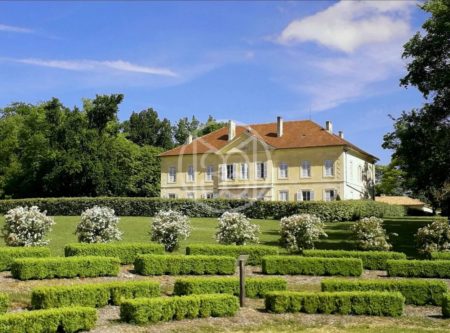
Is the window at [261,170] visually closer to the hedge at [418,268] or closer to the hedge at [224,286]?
the hedge at [418,268]

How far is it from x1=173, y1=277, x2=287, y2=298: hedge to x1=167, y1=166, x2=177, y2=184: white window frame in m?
42.5

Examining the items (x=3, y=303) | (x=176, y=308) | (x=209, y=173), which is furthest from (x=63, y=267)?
(x=209, y=173)

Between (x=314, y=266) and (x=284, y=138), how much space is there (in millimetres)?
35797

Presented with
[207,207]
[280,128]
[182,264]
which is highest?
[280,128]

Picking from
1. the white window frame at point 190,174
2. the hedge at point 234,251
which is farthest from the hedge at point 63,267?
the white window frame at point 190,174

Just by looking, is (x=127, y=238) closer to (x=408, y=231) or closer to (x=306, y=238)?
(x=306, y=238)

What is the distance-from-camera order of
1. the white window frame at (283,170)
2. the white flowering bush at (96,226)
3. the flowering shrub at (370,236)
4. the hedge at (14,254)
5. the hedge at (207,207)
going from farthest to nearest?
the white window frame at (283,170), the hedge at (207,207), the flowering shrub at (370,236), the white flowering bush at (96,226), the hedge at (14,254)

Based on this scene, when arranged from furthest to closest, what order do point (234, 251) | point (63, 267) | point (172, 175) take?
point (172, 175), point (234, 251), point (63, 267)

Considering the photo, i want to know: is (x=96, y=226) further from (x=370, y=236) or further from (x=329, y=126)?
(x=329, y=126)

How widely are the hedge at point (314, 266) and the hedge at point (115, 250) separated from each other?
3861mm

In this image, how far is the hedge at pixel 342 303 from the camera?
A: 13523 millimetres

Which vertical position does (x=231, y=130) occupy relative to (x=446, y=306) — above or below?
above

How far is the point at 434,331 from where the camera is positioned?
479 inches

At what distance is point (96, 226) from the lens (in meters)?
20.8
